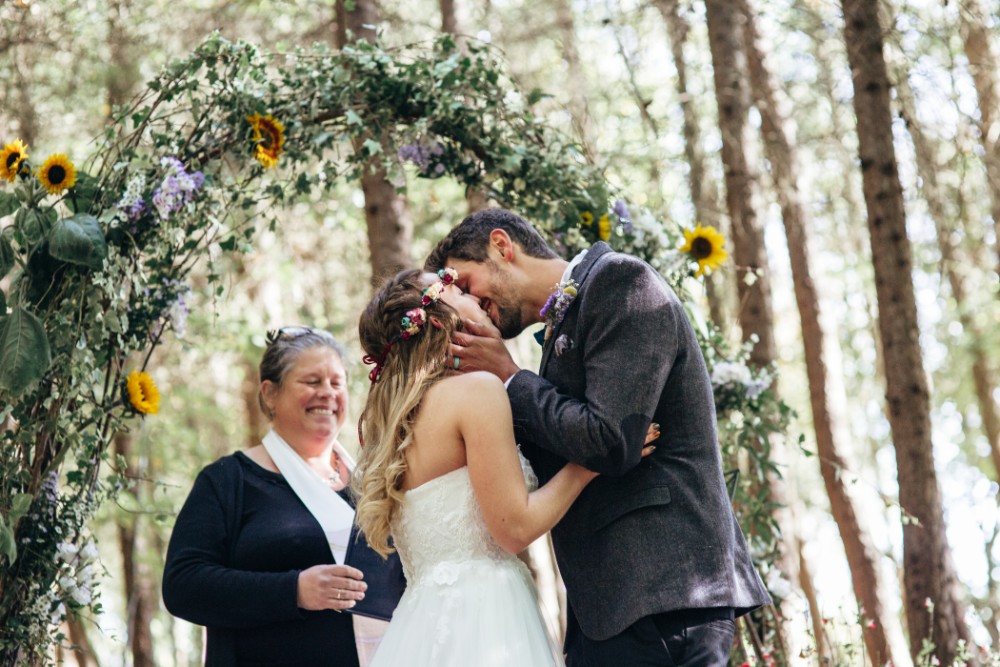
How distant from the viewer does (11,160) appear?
3791 millimetres

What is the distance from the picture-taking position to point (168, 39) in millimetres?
9406

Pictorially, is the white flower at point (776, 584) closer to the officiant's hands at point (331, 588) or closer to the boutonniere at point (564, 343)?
the officiant's hands at point (331, 588)

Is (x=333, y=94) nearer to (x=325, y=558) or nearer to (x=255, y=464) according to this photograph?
(x=255, y=464)

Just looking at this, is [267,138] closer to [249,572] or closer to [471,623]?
[249,572]

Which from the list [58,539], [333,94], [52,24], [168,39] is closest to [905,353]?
[333,94]

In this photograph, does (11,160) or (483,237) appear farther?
(11,160)

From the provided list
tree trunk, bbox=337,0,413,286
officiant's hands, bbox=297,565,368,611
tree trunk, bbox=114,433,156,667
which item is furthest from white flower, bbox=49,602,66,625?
tree trunk, bbox=114,433,156,667

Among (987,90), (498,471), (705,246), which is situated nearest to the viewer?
(498,471)

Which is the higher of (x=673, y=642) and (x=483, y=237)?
(x=483, y=237)

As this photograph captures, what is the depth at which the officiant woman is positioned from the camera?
3.60 meters

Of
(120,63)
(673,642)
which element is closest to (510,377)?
(673,642)

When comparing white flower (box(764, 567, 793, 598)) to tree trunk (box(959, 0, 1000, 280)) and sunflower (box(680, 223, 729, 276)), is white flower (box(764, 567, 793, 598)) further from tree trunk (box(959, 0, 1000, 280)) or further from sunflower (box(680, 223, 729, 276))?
tree trunk (box(959, 0, 1000, 280))

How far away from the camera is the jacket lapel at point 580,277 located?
2811 mm

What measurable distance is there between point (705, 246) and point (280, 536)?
7.12 feet
